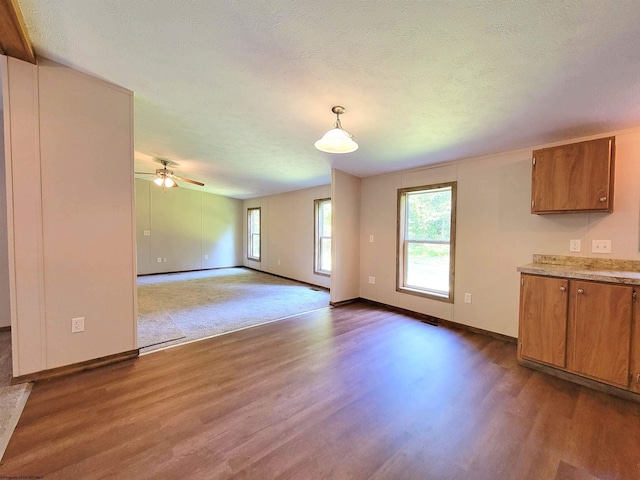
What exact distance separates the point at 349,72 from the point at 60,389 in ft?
10.6

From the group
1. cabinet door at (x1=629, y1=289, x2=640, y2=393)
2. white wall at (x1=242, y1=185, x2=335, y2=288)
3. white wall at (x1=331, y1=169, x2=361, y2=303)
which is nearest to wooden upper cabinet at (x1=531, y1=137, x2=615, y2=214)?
cabinet door at (x1=629, y1=289, x2=640, y2=393)

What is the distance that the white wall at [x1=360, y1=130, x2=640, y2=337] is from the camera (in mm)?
2385

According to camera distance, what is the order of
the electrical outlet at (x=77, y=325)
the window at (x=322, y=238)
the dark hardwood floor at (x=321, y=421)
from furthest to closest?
the window at (x=322, y=238) < the electrical outlet at (x=77, y=325) < the dark hardwood floor at (x=321, y=421)

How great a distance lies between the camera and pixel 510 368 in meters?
2.45

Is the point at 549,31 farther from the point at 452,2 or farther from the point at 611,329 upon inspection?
the point at 611,329

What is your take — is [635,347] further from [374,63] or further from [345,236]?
[345,236]

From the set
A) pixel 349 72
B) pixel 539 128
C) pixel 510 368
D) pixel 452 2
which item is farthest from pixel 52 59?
pixel 510 368

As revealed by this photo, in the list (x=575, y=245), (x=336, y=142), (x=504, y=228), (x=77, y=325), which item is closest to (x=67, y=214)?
(x=77, y=325)

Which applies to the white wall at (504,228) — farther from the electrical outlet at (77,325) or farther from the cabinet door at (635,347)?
the electrical outlet at (77,325)

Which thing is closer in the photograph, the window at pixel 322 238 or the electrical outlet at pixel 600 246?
the electrical outlet at pixel 600 246

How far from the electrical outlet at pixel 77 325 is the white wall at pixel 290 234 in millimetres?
4081

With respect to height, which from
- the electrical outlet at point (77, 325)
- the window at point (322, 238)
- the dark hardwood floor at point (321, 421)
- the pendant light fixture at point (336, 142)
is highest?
the pendant light fixture at point (336, 142)

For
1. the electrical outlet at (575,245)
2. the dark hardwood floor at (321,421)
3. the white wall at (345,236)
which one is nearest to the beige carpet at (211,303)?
the white wall at (345,236)

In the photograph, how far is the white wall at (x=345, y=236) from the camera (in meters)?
4.32
